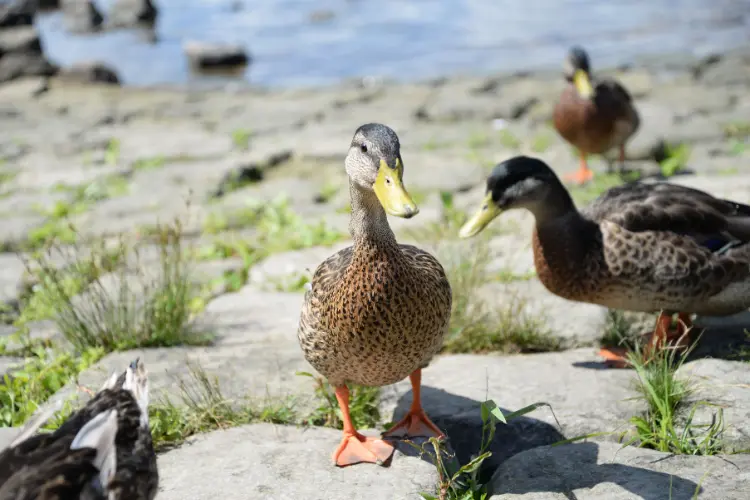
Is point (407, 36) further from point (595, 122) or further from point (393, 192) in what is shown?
point (393, 192)

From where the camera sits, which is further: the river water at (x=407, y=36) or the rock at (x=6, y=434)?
the river water at (x=407, y=36)

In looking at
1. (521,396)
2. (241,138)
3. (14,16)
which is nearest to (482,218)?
(521,396)

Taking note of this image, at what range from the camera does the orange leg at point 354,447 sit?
9.32ft

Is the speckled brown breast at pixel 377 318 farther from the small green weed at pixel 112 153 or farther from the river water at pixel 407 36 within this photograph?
the river water at pixel 407 36

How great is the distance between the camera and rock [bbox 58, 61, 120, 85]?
10617mm

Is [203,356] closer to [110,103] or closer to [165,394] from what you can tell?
[165,394]

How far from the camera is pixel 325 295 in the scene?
2.89 metres

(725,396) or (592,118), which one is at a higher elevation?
(592,118)

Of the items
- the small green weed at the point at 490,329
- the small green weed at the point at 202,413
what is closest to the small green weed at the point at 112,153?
the small green weed at the point at 490,329

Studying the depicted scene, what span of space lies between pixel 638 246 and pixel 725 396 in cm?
74

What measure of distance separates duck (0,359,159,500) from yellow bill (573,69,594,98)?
14.8 ft

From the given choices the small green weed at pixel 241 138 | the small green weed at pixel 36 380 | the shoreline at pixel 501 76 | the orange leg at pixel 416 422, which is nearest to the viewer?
the orange leg at pixel 416 422

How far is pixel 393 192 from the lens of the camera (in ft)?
8.30

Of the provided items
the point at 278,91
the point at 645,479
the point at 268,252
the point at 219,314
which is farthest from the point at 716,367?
the point at 278,91
